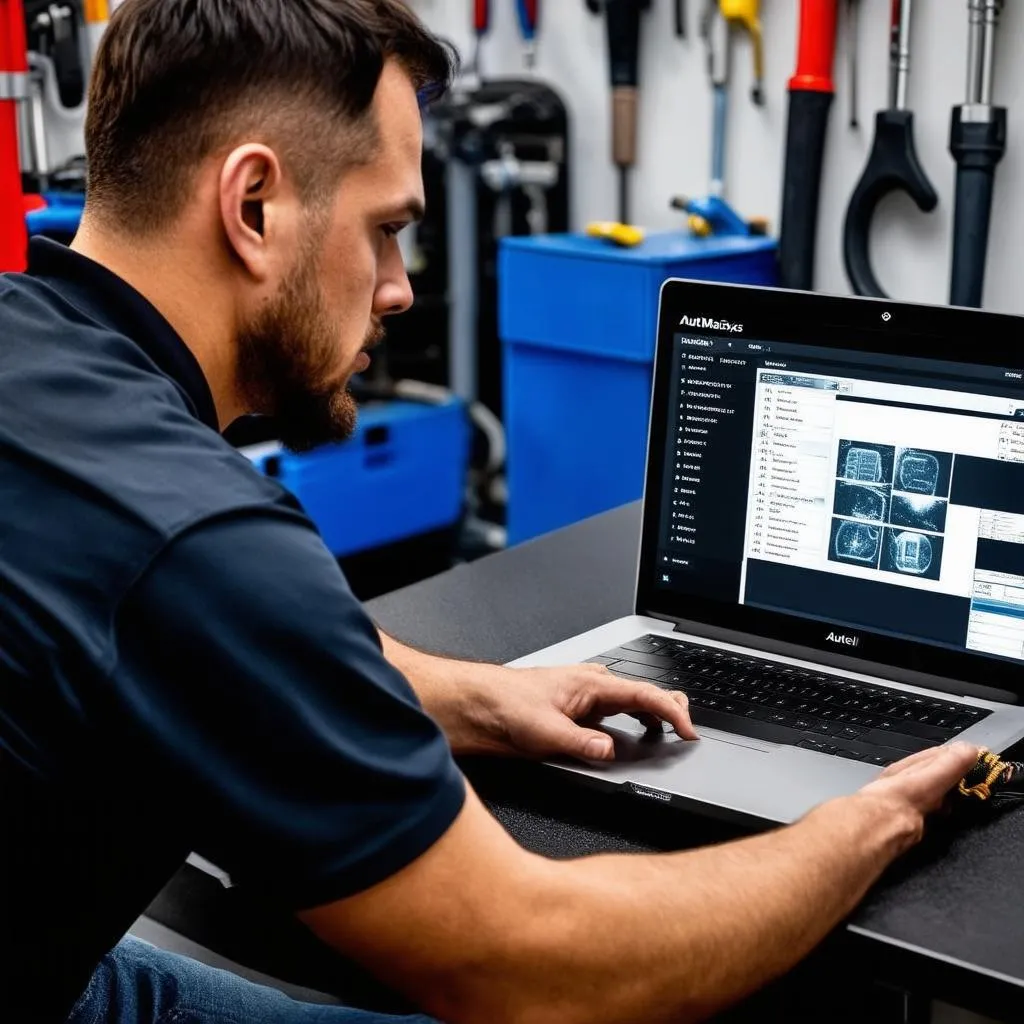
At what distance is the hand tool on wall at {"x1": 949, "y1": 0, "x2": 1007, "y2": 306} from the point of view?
89.7 inches

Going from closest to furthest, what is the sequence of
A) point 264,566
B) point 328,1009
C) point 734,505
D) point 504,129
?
point 264,566
point 328,1009
point 734,505
point 504,129

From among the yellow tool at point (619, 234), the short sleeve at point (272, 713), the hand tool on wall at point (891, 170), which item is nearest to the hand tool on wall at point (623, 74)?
the yellow tool at point (619, 234)

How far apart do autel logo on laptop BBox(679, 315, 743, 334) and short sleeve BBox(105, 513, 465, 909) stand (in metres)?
0.51

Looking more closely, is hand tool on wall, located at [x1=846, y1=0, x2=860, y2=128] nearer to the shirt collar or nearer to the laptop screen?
the laptop screen

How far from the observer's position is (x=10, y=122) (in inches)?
80.5

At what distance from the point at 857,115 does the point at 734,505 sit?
1.57 meters

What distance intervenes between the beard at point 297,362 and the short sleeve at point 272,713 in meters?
0.22

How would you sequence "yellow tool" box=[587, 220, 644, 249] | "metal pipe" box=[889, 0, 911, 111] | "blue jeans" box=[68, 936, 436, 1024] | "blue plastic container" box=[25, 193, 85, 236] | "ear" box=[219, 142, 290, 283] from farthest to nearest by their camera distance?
"yellow tool" box=[587, 220, 644, 249], "metal pipe" box=[889, 0, 911, 111], "blue plastic container" box=[25, 193, 85, 236], "blue jeans" box=[68, 936, 436, 1024], "ear" box=[219, 142, 290, 283]

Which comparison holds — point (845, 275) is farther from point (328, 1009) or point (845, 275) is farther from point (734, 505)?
point (328, 1009)

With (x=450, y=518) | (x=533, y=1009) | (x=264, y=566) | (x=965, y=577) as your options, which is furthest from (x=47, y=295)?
(x=450, y=518)

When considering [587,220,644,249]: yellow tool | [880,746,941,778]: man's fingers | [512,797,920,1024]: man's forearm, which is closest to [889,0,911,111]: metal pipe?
[587,220,644,249]: yellow tool

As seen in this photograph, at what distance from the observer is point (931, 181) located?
8.09 ft

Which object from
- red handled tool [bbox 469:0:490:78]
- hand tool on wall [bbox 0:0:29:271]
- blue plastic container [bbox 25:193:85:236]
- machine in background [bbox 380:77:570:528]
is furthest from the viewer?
red handled tool [bbox 469:0:490:78]

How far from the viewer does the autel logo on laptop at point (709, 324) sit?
1147mm
